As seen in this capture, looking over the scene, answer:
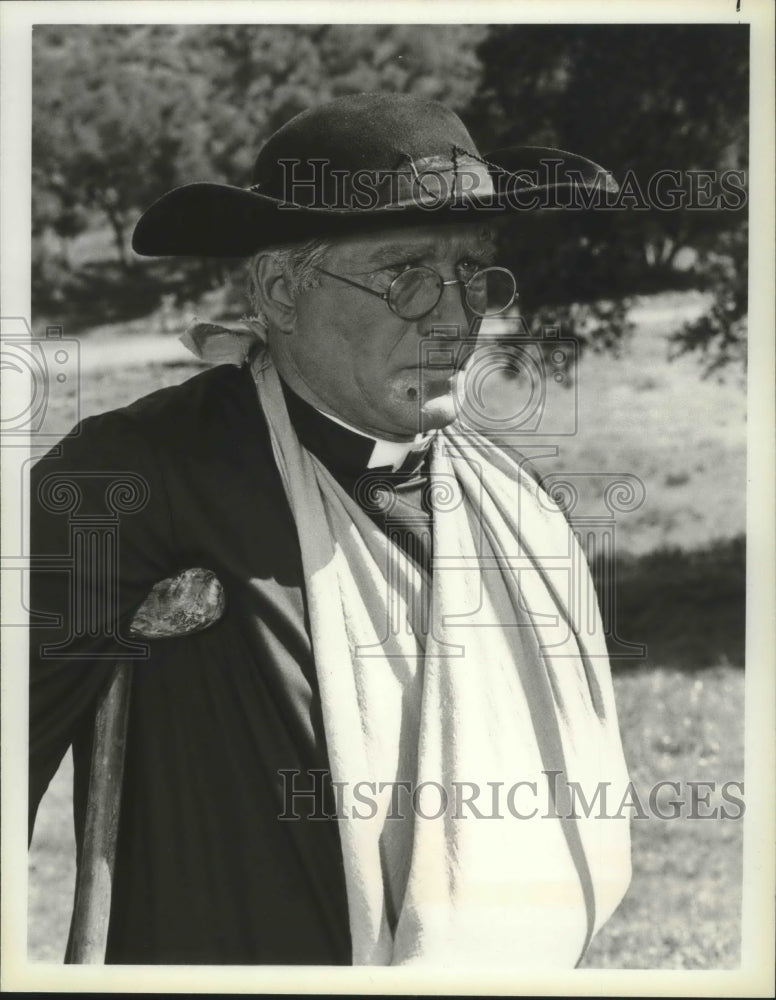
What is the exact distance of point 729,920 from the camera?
3.13 m

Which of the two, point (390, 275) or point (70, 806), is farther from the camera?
point (70, 806)

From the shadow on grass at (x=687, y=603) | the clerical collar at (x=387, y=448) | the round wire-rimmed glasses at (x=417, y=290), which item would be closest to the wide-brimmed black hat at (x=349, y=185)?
the round wire-rimmed glasses at (x=417, y=290)

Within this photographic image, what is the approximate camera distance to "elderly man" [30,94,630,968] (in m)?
2.85

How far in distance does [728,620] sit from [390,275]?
44.7 inches

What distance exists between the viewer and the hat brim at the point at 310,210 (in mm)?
2832

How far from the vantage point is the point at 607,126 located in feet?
10.3

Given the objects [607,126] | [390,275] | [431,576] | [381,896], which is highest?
[607,126]

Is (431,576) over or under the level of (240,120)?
under

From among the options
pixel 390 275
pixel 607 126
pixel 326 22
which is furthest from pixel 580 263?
pixel 326 22

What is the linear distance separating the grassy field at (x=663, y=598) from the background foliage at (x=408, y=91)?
0.09 metres

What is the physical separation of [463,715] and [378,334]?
83 cm

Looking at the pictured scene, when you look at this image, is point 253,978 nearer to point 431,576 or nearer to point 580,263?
point 431,576

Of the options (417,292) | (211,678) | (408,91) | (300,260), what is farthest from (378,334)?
(211,678)
